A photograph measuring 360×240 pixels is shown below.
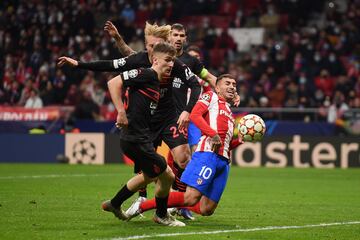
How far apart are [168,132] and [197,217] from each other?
3.51ft

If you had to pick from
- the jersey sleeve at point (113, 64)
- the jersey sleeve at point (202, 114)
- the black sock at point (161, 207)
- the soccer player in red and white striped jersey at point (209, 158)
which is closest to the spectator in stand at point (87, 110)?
the jersey sleeve at point (113, 64)

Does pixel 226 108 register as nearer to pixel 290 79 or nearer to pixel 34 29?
pixel 290 79

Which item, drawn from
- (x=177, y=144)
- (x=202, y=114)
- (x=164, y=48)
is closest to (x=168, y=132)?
(x=177, y=144)

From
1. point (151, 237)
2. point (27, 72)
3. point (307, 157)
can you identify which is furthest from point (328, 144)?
point (151, 237)

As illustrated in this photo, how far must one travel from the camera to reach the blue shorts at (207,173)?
9.53 metres

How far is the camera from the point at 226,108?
391 inches

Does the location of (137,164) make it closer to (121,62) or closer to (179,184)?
(121,62)

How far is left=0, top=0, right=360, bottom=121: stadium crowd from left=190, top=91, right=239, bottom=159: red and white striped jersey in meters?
13.8

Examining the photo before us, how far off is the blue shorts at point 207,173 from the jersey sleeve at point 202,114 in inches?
13.2

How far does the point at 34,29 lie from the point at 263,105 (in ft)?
33.3

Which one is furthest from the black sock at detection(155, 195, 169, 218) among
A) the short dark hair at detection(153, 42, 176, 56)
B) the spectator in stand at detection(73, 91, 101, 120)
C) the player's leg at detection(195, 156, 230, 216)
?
the spectator in stand at detection(73, 91, 101, 120)

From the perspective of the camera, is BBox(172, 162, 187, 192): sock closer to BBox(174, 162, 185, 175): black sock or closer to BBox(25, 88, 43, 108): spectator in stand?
BBox(174, 162, 185, 175): black sock

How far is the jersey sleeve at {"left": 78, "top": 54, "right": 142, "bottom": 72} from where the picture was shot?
9648 mm

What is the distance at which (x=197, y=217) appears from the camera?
10.4m
